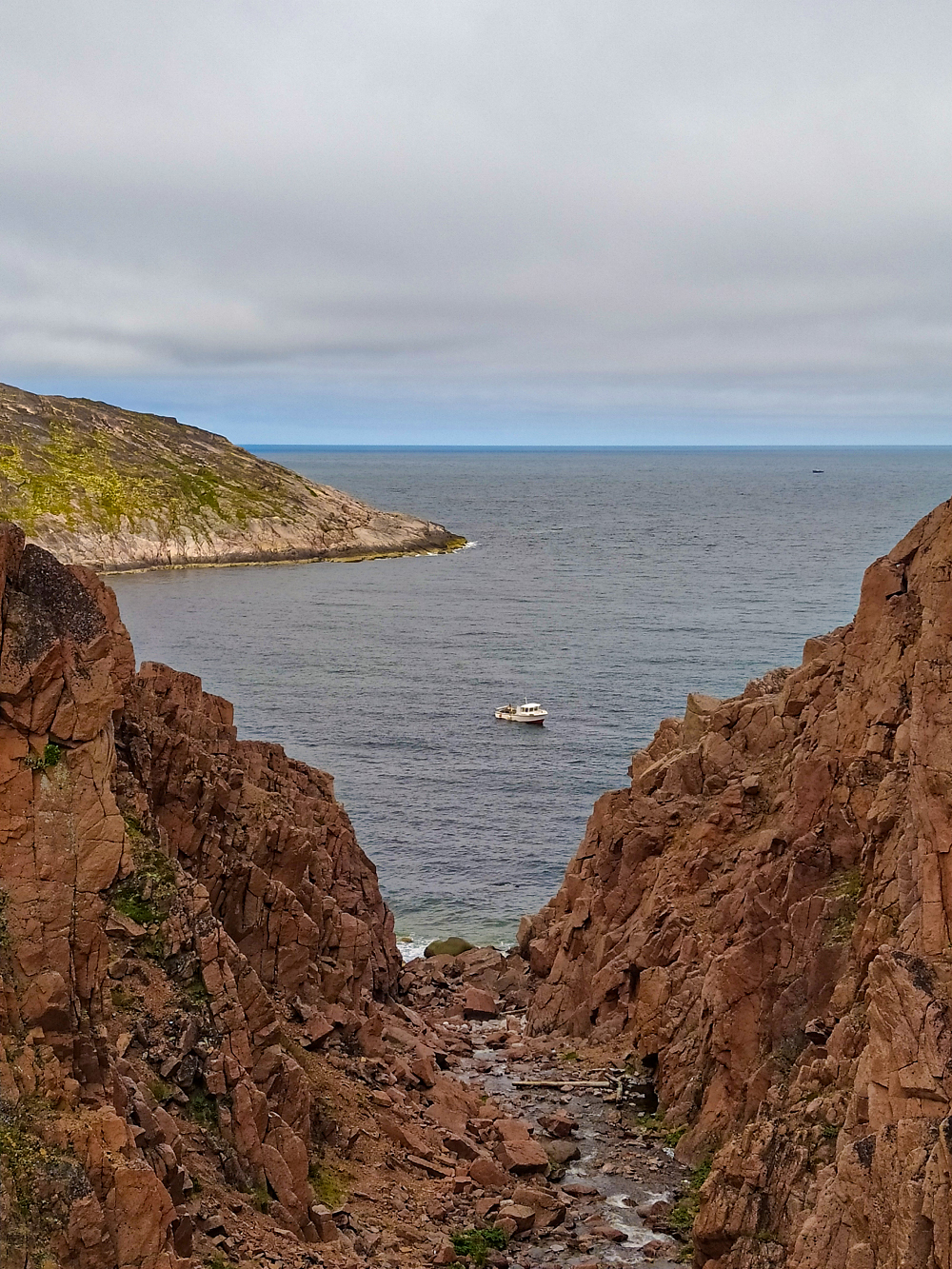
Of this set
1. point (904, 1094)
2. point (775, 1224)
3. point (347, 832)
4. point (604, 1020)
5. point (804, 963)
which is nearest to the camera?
point (904, 1094)

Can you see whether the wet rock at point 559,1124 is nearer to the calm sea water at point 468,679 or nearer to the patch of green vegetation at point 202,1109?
the patch of green vegetation at point 202,1109

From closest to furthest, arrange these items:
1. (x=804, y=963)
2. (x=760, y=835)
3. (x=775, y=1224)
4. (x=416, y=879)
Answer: (x=775, y=1224) < (x=804, y=963) < (x=760, y=835) < (x=416, y=879)

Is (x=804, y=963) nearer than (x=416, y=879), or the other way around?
(x=804, y=963)

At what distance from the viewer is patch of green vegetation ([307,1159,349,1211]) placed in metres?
35.2

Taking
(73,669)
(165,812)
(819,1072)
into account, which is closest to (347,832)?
(165,812)

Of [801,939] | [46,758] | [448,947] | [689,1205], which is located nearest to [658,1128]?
[689,1205]

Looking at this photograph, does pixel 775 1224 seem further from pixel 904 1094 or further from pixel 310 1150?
pixel 310 1150

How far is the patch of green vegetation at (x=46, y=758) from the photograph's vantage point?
27.5 metres

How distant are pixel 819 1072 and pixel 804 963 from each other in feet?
19.6

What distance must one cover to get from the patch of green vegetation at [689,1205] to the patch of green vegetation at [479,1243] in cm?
517

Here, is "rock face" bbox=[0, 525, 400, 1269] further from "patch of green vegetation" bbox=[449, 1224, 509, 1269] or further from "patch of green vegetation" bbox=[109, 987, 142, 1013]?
"patch of green vegetation" bbox=[449, 1224, 509, 1269]

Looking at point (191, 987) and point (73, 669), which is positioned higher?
point (73, 669)

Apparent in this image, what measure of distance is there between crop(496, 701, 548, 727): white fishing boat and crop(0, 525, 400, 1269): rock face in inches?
2505

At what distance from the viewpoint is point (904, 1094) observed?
88.9ft
